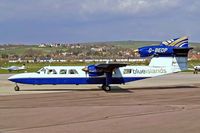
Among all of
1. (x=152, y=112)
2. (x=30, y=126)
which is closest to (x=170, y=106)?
(x=152, y=112)

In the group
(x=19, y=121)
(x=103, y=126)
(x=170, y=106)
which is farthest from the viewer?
(x=170, y=106)

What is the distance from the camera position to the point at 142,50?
33781mm

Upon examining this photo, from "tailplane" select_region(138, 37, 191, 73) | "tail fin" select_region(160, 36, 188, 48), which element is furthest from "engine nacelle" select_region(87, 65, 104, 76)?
"tail fin" select_region(160, 36, 188, 48)

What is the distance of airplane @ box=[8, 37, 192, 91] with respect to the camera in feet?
108

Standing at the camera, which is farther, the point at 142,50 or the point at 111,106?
the point at 142,50

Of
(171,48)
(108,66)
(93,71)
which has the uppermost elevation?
(171,48)

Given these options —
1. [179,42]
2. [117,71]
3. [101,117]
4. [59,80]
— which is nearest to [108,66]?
[117,71]

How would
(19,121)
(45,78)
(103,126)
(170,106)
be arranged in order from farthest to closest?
(45,78) → (170,106) → (19,121) → (103,126)

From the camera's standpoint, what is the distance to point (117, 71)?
3381cm

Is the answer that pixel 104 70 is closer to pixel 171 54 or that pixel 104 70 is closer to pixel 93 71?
pixel 93 71

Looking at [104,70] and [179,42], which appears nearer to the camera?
[104,70]

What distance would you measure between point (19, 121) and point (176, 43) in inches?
842

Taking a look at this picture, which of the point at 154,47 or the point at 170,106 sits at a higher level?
the point at 154,47

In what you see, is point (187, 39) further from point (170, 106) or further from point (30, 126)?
point (30, 126)
